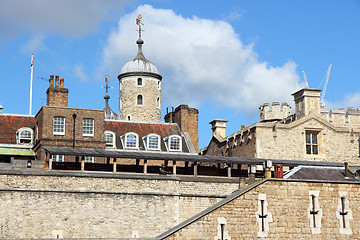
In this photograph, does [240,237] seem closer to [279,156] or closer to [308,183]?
[308,183]

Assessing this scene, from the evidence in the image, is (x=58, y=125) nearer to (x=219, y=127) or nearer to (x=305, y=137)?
(x=219, y=127)

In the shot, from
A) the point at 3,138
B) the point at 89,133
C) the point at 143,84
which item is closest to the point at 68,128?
the point at 89,133

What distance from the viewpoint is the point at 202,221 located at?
93.4 feet

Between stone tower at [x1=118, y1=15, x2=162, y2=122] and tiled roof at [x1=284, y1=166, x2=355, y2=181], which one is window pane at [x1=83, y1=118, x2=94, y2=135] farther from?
tiled roof at [x1=284, y1=166, x2=355, y2=181]

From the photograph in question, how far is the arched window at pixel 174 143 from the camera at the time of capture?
4866cm

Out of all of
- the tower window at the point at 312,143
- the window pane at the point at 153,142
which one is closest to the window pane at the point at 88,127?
the window pane at the point at 153,142

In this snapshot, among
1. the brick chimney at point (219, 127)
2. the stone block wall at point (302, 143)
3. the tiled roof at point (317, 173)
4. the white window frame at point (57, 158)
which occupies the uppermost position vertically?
the brick chimney at point (219, 127)

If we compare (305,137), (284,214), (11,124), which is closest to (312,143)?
(305,137)

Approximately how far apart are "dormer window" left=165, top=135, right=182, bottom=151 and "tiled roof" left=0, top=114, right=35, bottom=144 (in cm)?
1045

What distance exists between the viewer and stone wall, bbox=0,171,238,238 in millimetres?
33625

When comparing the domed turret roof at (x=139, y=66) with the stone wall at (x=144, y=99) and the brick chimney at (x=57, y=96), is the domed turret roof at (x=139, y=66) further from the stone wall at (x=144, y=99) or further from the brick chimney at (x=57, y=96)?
the brick chimney at (x=57, y=96)

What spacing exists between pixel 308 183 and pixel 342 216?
235 cm

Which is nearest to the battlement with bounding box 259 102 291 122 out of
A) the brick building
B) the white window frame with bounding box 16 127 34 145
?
the brick building

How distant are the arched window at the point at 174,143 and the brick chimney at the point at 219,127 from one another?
5565mm
